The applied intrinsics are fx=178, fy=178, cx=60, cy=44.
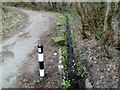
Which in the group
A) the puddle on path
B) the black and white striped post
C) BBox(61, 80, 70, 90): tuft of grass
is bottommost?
BBox(61, 80, 70, 90): tuft of grass

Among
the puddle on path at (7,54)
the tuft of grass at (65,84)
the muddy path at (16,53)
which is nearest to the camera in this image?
the tuft of grass at (65,84)

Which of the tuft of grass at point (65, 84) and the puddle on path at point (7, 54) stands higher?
the puddle on path at point (7, 54)

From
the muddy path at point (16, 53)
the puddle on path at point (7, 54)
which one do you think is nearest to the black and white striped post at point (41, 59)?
the muddy path at point (16, 53)

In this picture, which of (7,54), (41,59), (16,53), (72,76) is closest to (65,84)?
(72,76)

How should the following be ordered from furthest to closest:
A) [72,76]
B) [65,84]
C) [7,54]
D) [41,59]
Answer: [7,54] → [72,76] → [41,59] → [65,84]

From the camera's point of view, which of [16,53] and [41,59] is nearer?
[41,59]

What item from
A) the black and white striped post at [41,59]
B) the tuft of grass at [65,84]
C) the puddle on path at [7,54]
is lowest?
the tuft of grass at [65,84]

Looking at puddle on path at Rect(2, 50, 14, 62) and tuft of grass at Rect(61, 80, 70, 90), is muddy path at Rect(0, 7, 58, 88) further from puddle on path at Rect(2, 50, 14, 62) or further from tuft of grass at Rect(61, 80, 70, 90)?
tuft of grass at Rect(61, 80, 70, 90)

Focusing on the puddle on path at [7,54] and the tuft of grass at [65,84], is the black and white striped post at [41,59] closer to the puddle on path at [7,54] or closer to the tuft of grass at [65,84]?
the tuft of grass at [65,84]

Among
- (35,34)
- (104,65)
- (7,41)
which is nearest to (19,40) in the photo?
→ (7,41)

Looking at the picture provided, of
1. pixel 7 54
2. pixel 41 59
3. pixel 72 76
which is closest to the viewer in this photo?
pixel 41 59

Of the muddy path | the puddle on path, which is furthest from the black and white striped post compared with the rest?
the puddle on path

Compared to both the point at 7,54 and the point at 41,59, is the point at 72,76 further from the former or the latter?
the point at 7,54

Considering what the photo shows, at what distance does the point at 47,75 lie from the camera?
4.52m
